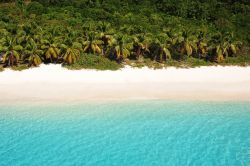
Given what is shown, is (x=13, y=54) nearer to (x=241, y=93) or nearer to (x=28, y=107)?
(x=28, y=107)

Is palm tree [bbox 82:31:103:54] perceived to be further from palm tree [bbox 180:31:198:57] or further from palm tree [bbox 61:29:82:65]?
palm tree [bbox 180:31:198:57]

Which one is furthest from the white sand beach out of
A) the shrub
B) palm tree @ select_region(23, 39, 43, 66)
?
the shrub

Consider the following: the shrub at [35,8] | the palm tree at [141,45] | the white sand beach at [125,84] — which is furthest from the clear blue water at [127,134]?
the shrub at [35,8]

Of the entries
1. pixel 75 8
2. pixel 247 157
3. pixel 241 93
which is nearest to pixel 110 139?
pixel 247 157

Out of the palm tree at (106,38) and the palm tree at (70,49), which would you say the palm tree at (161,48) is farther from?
the palm tree at (70,49)

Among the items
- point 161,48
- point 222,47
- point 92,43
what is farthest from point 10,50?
point 222,47

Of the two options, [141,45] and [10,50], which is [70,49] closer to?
[10,50]
